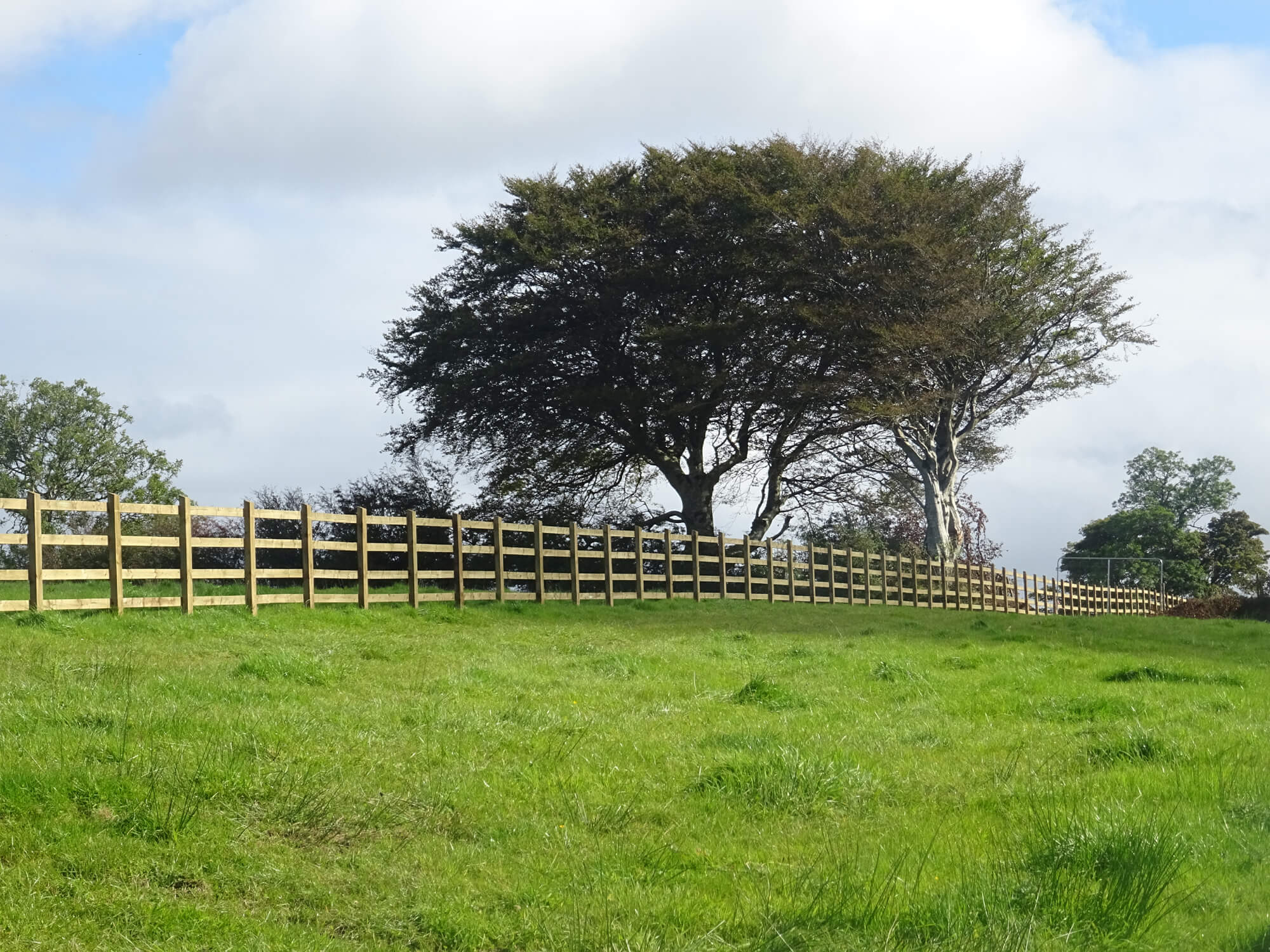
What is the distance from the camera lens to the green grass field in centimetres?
505

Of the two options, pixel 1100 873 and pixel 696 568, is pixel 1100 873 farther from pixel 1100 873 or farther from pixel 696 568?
pixel 696 568

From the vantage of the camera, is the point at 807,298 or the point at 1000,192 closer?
the point at 807,298

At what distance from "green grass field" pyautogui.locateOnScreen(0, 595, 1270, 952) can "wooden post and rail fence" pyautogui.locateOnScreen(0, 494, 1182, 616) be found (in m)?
4.22

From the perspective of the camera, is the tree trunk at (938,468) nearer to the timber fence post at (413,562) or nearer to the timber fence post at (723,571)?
the timber fence post at (723,571)

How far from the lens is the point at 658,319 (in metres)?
34.2

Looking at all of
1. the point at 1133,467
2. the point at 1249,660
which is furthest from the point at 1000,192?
the point at 1133,467

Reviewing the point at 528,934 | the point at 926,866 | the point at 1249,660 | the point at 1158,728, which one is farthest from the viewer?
the point at 1249,660

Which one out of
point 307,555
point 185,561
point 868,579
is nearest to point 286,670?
point 185,561

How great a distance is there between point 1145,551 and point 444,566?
192ft

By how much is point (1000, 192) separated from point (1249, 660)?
2460 cm

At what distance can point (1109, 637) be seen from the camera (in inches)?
878

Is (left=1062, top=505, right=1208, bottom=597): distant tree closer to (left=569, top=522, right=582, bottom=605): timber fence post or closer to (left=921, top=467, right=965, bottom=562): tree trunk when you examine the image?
(left=921, top=467, right=965, bottom=562): tree trunk

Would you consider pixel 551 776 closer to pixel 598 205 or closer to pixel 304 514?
pixel 304 514

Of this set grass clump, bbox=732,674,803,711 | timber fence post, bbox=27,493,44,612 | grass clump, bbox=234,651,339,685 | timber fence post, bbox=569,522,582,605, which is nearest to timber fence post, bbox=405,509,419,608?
timber fence post, bbox=569,522,582,605
